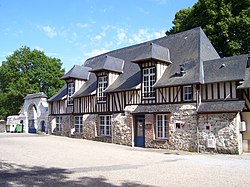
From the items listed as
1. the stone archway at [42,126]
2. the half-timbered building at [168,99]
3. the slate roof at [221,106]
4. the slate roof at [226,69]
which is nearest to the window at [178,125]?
the half-timbered building at [168,99]

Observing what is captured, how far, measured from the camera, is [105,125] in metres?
18.7

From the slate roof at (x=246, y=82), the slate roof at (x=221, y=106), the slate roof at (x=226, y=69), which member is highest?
the slate roof at (x=226, y=69)

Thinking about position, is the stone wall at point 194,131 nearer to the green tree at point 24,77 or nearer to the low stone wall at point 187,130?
the low stone wall at point 187,130

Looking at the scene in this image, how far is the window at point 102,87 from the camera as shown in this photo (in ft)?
62.1

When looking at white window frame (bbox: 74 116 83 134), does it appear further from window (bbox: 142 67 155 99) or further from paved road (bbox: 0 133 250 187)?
paved road (bbox: 0 133 250 187)

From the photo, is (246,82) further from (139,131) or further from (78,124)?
(78,124)

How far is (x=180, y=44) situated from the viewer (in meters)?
17.3

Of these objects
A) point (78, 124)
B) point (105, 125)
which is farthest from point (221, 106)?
point (78, 124)

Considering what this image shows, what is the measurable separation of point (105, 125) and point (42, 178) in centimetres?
1162

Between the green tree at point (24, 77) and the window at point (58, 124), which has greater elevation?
the green tree at point (24, 77)

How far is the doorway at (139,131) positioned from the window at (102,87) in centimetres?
320

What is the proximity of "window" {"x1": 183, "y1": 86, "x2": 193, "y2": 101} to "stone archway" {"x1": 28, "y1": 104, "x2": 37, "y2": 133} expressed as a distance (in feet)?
57.4

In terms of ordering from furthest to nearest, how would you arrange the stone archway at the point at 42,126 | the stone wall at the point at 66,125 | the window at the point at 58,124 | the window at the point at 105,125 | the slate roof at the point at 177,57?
the stone archway at the point at 42,126 < the window at the point at 58,124 < the stone wall at the point at 66,125 < the window at the point at 105,125 < the slate roof at the point at 177,57

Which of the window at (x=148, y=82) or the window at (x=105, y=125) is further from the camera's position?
the window at (x=105, y=125)
